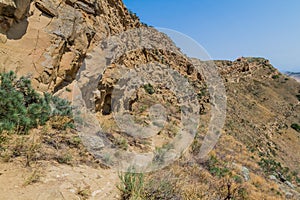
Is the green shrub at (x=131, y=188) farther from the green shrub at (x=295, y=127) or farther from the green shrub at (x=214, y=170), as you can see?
the green shrub at (x=295, y=127)

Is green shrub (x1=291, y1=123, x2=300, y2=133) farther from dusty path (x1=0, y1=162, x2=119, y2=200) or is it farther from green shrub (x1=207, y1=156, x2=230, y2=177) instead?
dusty path (x1=0, y1=162, x2=119, y2=200)

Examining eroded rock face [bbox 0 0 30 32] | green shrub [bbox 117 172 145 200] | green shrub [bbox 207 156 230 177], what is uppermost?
eroded rock face [bbox 0 0 30 32]

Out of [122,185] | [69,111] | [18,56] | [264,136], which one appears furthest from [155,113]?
[264,136]

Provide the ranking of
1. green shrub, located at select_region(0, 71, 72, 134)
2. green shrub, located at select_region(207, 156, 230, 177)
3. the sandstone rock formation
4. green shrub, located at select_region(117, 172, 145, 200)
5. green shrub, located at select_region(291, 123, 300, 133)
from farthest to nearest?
green shrub, located at select_region(291, 123, 300, 133) < green shrub, located at select_region(207, 156, 230, 177) < the sandstone rock formation < green shrub, located at select_region(0, 71, 72, 134) < green shrub, located at select_region(117, 172, 145, 200)

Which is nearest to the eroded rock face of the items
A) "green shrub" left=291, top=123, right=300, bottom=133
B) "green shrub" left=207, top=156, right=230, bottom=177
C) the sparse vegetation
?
"green shrub" left=207, top=156, right=230, bottom=177

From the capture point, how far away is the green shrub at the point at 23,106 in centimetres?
398

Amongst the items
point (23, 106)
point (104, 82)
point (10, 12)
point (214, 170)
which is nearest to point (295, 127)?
point (214, 170)

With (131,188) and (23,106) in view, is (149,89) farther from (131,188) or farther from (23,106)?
(131,188)

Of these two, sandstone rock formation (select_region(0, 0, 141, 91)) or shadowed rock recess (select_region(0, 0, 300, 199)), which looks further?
sandstone rock formation (select_region(0, 0, 141, 91))

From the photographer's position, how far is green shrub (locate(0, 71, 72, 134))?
398cm

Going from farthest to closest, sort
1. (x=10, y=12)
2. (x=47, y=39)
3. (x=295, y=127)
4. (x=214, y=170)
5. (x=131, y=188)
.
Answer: (x=295, y=127), (x=214, y=170), (x=47, y=39), (x=10, y=12), (x=131, y=188)

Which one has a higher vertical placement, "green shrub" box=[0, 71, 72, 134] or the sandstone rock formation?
the sandstone rock formation

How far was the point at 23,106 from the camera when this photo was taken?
436 cm

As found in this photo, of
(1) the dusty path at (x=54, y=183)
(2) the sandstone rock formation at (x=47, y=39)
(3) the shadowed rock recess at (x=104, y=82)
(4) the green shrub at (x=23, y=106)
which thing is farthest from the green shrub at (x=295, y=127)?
(1) the dusty path at (x=54, y=183)
